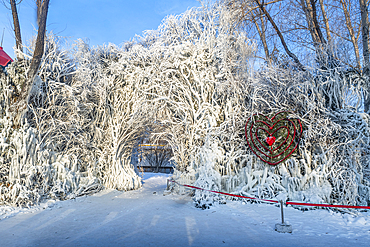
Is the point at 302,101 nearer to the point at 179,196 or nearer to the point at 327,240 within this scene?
the point at 327,240

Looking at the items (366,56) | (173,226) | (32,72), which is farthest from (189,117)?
(366,56)

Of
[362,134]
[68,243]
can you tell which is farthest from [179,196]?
[362,134]

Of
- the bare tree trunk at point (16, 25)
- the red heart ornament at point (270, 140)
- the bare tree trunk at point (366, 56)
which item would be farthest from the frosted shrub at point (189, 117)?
the bare tree trunk at point (16, 25)

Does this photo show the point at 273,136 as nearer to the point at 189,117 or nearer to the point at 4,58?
the point at 189,117

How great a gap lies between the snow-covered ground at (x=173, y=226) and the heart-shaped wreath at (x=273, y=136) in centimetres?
130

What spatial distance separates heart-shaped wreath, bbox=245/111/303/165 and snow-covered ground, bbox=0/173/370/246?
1.30 metres

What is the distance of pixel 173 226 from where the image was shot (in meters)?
4.36

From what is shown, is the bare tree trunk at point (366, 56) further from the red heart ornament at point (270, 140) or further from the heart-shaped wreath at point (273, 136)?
the red heart ornament at point (270, 140)

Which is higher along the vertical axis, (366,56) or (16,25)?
(16,25)

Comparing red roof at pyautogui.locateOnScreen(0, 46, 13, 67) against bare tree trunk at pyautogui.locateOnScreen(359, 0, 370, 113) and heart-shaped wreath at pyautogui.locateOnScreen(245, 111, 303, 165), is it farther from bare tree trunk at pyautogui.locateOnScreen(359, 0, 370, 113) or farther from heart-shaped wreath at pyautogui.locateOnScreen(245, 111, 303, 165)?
bare tree trunk at pyautogui.locateOnScreen(359, 0, 370, 113)

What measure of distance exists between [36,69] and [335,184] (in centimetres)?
782

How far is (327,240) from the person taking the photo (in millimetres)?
3592

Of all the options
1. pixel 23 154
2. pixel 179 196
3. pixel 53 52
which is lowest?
pixel 179 196

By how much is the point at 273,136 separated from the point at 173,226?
340cm
